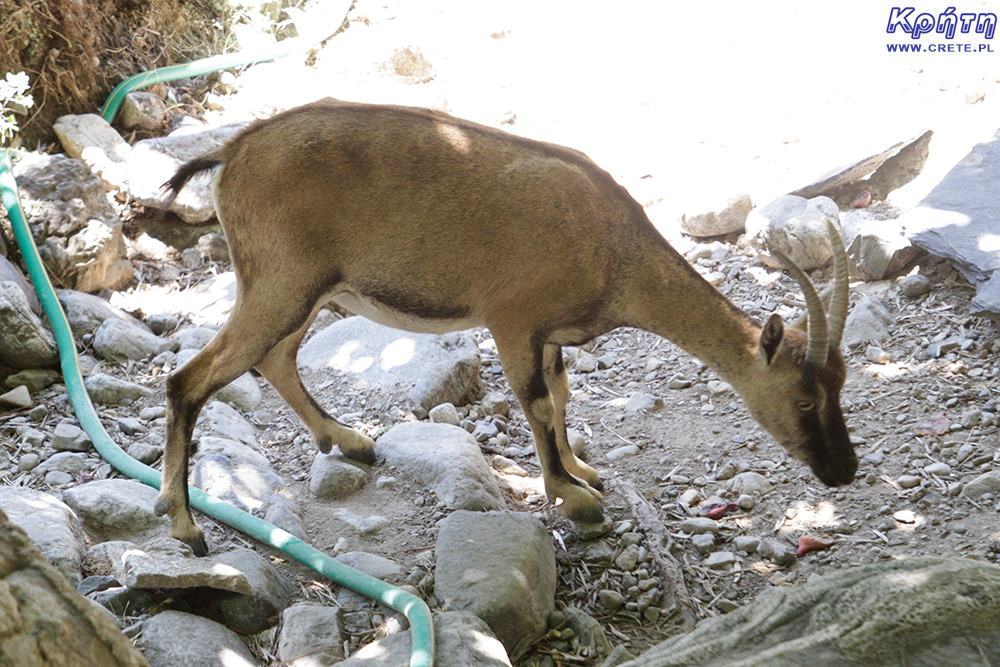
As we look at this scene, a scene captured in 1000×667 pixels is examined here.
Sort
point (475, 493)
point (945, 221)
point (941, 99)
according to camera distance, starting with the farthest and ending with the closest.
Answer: point (941, 99) → point (945, 221) → point (475, 493)

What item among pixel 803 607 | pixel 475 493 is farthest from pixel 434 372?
pixel 803 607

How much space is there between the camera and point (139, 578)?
10.6ft

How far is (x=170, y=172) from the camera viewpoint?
22.8 feet

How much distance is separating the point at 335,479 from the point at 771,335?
2420 mm

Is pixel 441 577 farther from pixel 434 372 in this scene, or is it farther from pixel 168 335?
pixel 168 335

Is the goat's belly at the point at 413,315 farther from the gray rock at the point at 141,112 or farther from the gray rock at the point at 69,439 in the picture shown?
the gray rock at the point at 141,112

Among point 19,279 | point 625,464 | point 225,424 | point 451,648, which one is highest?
point 19,279

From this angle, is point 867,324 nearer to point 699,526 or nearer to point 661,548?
point 699,526

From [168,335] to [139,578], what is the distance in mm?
3446

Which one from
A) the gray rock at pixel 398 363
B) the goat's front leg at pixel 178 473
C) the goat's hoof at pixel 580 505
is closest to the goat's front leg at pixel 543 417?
the goat's hoof at pixel 580 505

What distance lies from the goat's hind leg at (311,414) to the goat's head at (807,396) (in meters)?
2.16

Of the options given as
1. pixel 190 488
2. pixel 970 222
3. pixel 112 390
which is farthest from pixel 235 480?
pixel 970 222

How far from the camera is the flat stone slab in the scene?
212 inches

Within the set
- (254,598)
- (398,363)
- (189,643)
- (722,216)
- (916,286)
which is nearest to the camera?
(189,643)
